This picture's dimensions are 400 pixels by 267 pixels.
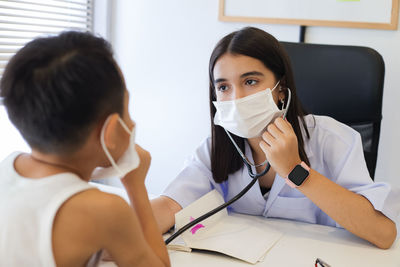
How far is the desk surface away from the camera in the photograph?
988mm

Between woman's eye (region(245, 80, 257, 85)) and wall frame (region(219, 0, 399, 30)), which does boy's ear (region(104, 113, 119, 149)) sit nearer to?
woman's eye (region(245, 80, 257, 85))

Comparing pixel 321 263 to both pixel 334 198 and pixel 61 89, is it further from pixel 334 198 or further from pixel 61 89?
pixel 61 89

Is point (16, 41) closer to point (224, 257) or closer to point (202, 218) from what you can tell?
point (202, 218)

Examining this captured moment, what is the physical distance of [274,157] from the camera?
3.79 feet

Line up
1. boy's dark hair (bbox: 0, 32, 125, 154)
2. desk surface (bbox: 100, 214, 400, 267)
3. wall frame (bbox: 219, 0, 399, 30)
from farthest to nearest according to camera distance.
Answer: wall frame (bbox: 219, 0, 399, 30) < desk surface (bbox: 100, 214, 400, 267) < boy's dark hair (bbox: 0, 32, 125, 154)

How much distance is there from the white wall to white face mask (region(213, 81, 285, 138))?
982mm

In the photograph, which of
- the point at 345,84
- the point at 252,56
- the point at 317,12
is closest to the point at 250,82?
the point at 252,56

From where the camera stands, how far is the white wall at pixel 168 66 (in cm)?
231

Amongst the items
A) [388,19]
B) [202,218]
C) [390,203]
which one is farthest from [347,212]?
[388,19]

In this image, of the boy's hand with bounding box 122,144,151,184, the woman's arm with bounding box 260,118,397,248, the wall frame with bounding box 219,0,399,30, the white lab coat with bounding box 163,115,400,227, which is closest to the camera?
the boy's hand with bounding box 122,144,151,184

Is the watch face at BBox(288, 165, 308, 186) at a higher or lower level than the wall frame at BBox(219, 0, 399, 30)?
lower

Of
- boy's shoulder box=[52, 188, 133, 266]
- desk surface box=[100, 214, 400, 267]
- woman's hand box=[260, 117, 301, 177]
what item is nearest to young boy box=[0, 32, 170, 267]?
boy's shoulder box=[52, 188, 133, 266]

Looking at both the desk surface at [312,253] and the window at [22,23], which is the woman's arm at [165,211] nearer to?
the desk surface at [312,253]

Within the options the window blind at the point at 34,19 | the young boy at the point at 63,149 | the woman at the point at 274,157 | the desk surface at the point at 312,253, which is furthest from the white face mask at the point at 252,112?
the window blind at the point at 34,19
